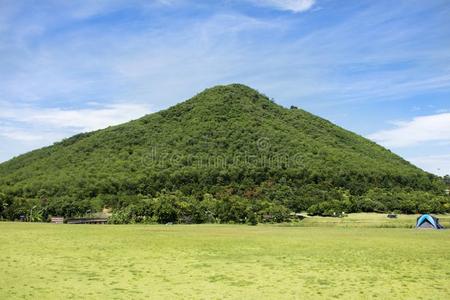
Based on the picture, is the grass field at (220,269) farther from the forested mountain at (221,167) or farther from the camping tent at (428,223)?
the forested mountain at (221,167)

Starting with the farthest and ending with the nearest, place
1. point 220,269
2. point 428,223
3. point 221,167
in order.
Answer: point 221,167 < point 428,223 < point 220,269

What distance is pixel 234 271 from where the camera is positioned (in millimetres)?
14758

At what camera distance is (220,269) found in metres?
15.1

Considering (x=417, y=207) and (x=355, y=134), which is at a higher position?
(x=355, y=134)

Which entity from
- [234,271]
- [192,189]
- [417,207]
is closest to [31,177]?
[192,189]

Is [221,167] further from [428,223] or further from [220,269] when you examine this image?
[220,269]

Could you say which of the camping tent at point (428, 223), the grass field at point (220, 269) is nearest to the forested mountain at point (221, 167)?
the camping tent at point (428, 223)

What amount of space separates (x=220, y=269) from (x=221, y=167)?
5191cm

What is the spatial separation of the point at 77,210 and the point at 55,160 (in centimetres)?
2676

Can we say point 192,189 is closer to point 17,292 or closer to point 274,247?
point 274,247

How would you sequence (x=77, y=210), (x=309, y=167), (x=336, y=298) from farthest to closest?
(x=309, y=167) < (x=77, y=210) < (x=336, y=298)

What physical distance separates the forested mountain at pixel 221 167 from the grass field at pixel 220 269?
24.0m

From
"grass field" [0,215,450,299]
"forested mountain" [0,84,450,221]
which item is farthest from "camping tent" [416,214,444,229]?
"grass field" [0,215,450,299]

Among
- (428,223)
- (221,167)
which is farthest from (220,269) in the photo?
(221,167)
